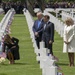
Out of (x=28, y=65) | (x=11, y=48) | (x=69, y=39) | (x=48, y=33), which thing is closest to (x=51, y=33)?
(x=48, y=33)

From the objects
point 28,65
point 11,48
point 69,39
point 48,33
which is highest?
point 48,33

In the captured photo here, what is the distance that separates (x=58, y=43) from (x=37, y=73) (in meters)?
10.2

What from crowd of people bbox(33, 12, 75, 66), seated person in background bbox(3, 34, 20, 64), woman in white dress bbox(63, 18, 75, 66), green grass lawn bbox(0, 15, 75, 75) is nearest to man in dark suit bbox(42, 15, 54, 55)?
crowd of people bbox(33, 12, 75, 66)

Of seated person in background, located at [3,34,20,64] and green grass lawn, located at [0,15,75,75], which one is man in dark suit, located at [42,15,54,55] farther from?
seated person in background, located at [3,34,20,64]

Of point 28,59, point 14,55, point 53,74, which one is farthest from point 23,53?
point 53,74

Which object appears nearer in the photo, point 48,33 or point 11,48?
point 48,33

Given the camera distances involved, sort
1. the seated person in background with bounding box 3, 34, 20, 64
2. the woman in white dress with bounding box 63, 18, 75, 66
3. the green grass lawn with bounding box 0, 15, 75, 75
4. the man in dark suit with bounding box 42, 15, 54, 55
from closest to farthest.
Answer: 1. the green grass lawn with bounding box 0, 15, 75, 75
2. the woman in white dress with bounding box 63, 18, 75, 66
3. the man in dark suit with bounding box 42, 15, 54, 55
4. the seated person in background with bounding box 3, 34, 20, 64

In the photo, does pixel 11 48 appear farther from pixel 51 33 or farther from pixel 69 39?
pixel 69 39

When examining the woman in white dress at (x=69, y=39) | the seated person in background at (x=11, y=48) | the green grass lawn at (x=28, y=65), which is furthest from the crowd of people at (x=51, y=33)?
the seated person in background at (x=11, y=48)

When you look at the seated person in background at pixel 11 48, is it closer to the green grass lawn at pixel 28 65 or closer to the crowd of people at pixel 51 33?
the green grass lawn at pixel 28 65

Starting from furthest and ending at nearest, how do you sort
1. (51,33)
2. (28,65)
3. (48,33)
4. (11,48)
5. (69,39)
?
(11,48) < (28,65) < (48,33) < (51,33) < (69,39)

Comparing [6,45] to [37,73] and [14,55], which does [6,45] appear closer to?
[14,55]

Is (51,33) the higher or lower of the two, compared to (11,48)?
higher

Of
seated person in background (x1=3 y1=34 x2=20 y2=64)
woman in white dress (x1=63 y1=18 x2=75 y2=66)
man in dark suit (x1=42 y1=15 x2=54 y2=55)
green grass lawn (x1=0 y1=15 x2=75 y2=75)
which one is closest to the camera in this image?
green grass lawn (x1=0 y1=15 x2=75 y2=75)
